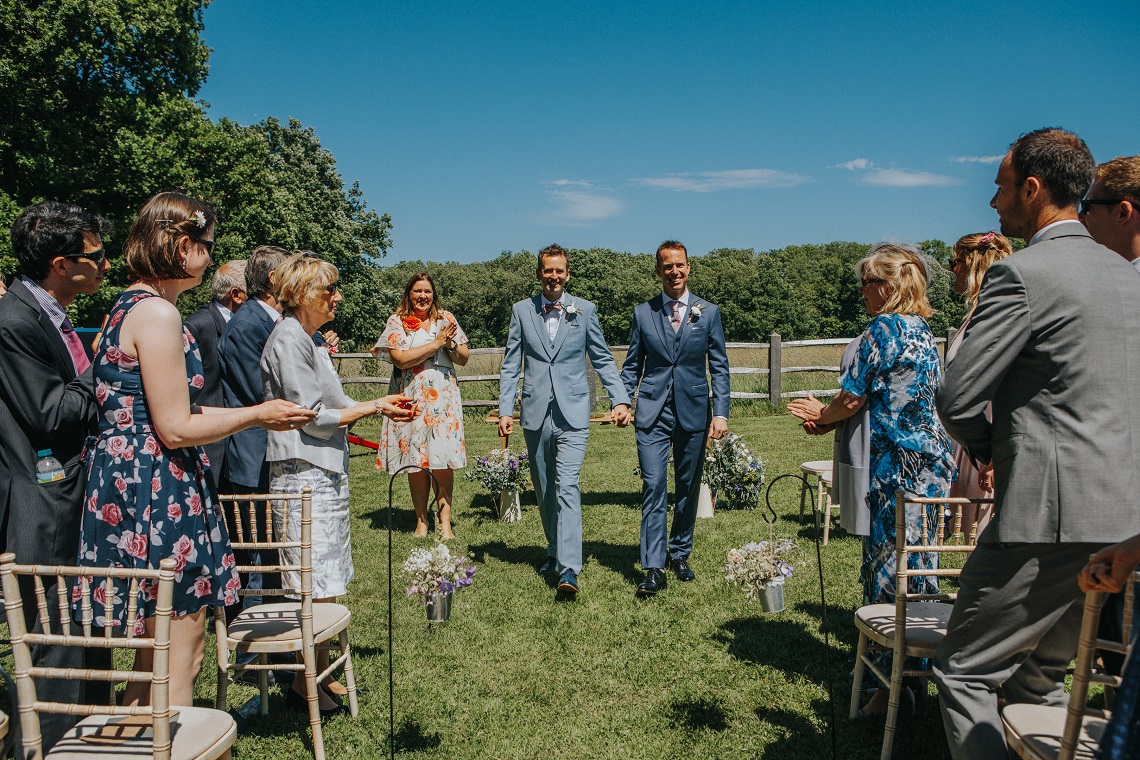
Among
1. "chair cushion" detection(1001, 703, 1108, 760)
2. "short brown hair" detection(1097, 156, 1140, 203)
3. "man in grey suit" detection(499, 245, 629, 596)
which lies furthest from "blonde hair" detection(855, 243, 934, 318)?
"man in grey suit" detection(499, 245, 629, 596)

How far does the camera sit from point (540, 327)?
20.0ft

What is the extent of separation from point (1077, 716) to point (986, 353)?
102 centimetres

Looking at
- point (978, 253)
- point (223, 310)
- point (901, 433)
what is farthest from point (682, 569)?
point (223, 310)

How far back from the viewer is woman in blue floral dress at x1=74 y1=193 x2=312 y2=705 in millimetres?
2598

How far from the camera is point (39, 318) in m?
3.21

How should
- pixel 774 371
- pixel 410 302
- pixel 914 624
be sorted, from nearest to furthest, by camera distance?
pixel 914 624
pixel 410 302
pixel 774 371

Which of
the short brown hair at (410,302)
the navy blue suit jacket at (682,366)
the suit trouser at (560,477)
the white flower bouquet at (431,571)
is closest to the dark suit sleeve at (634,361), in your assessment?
the navy blue suit jacket at (682,366)

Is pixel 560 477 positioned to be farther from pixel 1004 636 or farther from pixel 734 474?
pixel 1004 636

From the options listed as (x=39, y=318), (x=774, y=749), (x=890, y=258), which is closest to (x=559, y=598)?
(x=774, y=749)

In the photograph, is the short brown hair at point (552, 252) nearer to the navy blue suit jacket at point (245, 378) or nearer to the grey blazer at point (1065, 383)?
the navy blue suit jacket at point (245, 378)

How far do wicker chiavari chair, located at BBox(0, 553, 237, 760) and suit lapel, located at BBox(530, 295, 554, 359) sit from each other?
12.7 ft

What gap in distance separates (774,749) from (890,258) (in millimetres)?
2520

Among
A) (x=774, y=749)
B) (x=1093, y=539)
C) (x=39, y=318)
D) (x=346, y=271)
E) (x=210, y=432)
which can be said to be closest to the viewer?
(x=1093, y=539)

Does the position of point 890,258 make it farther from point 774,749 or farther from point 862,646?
point 774,749
